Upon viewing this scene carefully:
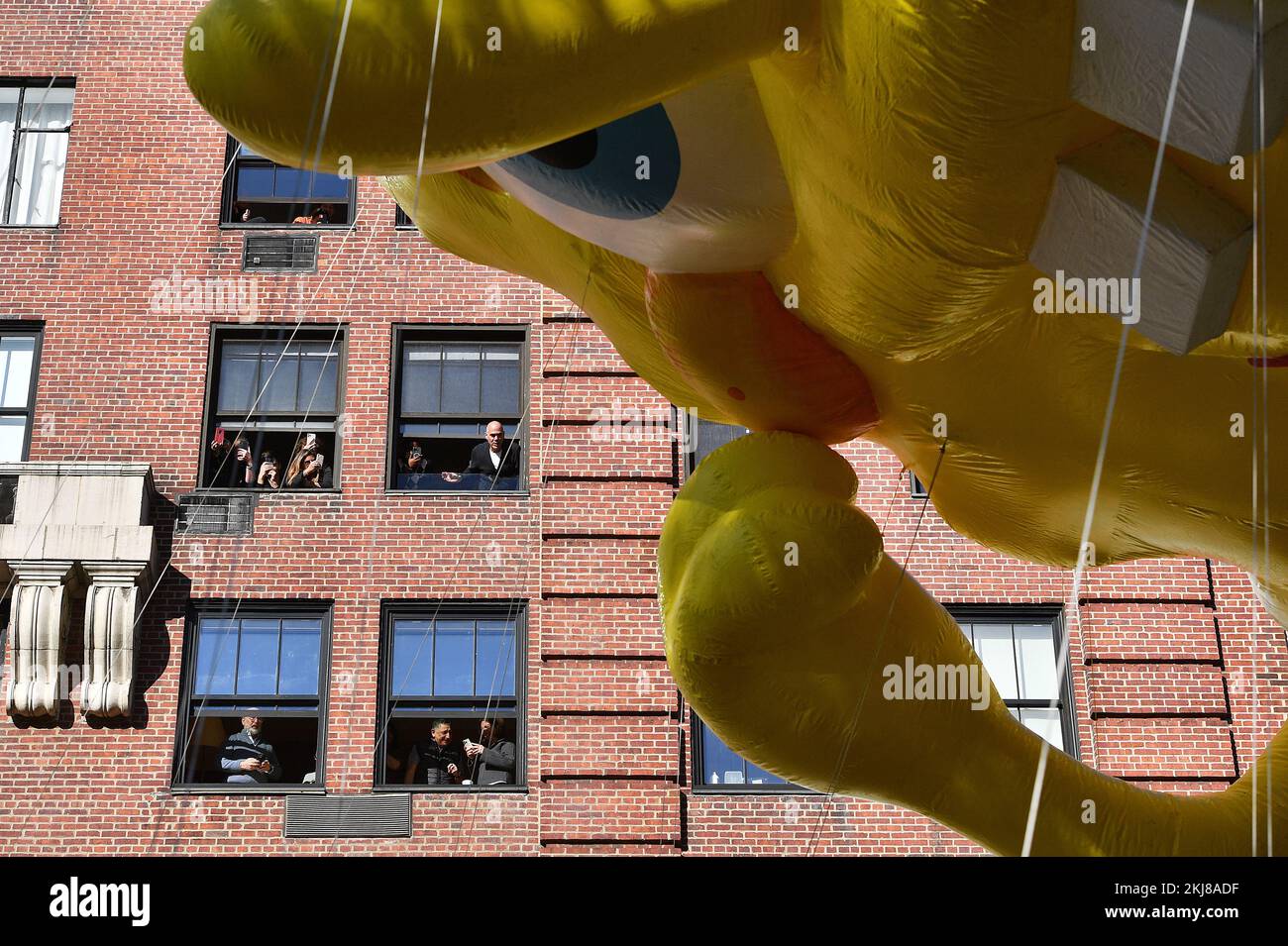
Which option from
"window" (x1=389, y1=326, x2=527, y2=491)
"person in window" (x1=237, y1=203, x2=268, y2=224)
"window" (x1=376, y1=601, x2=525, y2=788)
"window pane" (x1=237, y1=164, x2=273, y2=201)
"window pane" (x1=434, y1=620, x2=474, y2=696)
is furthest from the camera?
"window pane" (x1=237, y1=164, x2=273, y2=201)

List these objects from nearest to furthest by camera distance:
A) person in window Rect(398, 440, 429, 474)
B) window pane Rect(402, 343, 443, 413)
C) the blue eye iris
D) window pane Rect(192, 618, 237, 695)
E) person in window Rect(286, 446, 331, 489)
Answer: the blue eye iris → window pane Rect(192, 618, 237, 695) → person in window Rect(286, 446, 331, 489) → person in window Rect(398, 440, 429, 474) → window pane Rect(402, 343, 443, 413)

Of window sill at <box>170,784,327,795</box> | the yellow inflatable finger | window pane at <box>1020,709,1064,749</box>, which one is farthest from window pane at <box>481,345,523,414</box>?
the yellow inflatable finger

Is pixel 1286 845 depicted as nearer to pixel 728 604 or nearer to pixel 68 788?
pixel 728 604

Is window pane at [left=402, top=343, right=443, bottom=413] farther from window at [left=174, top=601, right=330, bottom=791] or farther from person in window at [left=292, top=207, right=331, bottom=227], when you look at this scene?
window at [left=174, top=601, right=330, bottom=791]

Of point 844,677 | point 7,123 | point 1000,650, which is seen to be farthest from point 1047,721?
point 7,123

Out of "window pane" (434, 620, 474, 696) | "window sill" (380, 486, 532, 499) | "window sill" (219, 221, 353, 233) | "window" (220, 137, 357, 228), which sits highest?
→ "window" (220, 137, 357, 228)

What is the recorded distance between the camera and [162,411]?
13312mm

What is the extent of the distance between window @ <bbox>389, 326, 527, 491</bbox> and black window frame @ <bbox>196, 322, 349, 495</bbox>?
446mm

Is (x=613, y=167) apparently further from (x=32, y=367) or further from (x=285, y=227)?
(x=32, y=367)

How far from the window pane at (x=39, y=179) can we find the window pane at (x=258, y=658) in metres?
4.05

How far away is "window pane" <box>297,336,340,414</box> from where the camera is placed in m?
13.6

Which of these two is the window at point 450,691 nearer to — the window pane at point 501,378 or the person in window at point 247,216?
the window pane at point 501,378

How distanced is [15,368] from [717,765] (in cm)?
657

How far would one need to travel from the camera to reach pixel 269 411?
13.8 meters
